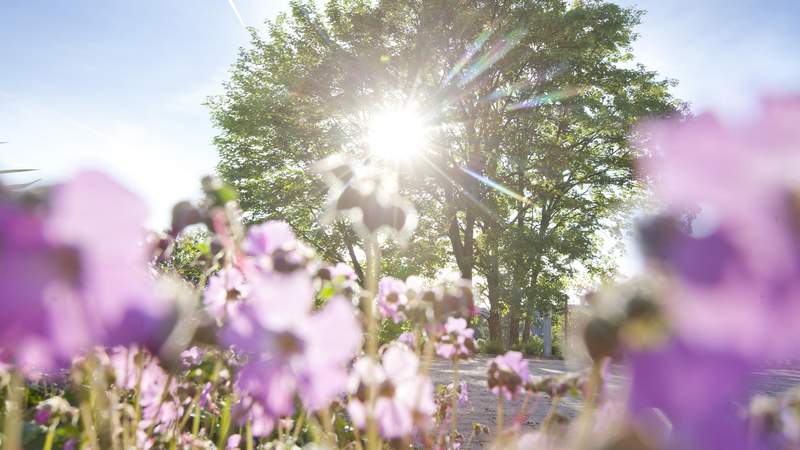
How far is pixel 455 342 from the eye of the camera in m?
1.52

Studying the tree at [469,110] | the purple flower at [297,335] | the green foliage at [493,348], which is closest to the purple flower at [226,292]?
the purple flower at [297,335]

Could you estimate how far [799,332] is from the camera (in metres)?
0.28

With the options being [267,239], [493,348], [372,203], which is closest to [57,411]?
[267,239]

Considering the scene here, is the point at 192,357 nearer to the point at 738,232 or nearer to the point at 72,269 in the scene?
the point at 72,269

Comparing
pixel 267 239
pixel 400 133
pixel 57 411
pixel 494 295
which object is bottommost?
pixel 57 411

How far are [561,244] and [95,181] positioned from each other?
688 inches

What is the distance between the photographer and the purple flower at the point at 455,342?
149cm

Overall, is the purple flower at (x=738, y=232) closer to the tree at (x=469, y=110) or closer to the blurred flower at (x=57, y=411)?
the blurred flower at (x=57, y=411)

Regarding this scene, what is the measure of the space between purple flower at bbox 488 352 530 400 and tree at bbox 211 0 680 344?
14602 millimetres

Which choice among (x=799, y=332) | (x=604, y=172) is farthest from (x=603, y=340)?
(x=604, y=172)

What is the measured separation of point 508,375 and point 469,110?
16731mm

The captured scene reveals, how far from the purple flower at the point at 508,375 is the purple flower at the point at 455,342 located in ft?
0.57

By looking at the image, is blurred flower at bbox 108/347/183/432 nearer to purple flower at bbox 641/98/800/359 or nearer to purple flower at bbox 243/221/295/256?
purple flower at bbox 243/221/295/256

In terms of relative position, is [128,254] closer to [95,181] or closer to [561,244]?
[95,181]
